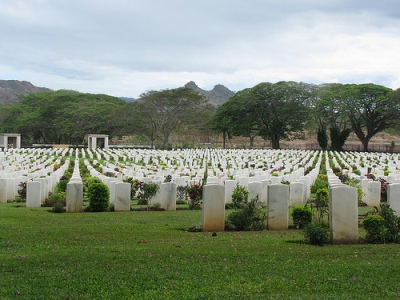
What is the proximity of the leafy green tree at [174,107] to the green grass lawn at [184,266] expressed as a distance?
165ft

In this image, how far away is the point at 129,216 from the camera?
1130 centimetres

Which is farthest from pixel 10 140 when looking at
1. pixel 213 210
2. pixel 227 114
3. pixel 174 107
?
pixel 213 210

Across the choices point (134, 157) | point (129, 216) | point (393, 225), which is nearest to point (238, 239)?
point (393, 225)

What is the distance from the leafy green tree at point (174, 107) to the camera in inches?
2319

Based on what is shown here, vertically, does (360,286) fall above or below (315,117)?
below

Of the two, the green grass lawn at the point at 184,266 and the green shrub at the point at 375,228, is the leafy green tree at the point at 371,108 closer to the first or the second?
the green shrub at the point at 375,228

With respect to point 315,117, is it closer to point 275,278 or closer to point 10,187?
point 10,187

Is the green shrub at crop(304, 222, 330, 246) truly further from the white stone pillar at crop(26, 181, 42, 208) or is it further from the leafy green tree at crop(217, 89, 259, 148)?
the leafy green tree at crop(217, 89, 259, 148)

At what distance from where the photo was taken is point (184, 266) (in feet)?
19.9

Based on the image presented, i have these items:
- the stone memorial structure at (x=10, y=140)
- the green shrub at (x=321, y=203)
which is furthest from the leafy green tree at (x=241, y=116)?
the green shrub at (x=321, y=203)

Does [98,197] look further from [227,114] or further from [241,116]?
[227,114]

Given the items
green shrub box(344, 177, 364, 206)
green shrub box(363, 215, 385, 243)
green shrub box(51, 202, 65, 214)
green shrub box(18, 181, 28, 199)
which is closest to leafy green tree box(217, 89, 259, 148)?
green shrub box(344, 177, 364, 206)

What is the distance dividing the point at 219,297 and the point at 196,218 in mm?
6074

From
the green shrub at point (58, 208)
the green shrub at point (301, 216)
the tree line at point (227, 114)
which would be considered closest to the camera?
the green shrub at point (301, 216)
